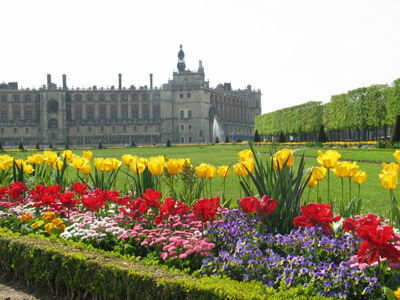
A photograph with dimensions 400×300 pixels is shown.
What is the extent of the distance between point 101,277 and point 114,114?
69941 mm

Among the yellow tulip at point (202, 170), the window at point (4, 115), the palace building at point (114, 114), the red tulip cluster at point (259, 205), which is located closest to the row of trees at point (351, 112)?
the palace building at point (114, 114)

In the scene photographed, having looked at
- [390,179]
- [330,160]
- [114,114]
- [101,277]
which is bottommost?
[101,277]

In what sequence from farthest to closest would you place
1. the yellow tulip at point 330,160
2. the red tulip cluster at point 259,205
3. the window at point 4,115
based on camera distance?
the window at point 4,115 → the yellow tulip at point 330,160 → the red tulip cluster at point 259,205

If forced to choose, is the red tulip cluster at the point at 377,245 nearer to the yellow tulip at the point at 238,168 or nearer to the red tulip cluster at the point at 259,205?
the red tulip cluster at the point at 259,205

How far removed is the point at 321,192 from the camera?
8.79 meters

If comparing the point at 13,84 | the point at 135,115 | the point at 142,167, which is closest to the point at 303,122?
the point at 135,115

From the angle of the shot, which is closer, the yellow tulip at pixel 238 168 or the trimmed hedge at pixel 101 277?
the trimmed hedge at pixel 101 277

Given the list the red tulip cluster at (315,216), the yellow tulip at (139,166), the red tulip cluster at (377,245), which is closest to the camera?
the red tulip cluster at (377,245)

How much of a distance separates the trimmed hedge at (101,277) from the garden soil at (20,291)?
0.21 feet

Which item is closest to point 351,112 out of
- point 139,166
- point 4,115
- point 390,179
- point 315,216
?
point 139,166

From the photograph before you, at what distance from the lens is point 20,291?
154 inches

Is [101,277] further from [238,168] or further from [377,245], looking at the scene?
[377,245]

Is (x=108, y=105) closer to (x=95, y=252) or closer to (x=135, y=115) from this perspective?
(x=135, y=115)

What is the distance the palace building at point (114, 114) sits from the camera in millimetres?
67438
